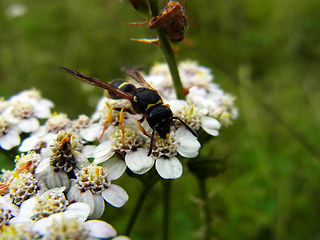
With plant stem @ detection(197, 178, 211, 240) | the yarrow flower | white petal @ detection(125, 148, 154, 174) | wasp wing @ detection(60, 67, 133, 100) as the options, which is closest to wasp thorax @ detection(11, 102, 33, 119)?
wasp wing @ detection(60, 67, 133, 100)

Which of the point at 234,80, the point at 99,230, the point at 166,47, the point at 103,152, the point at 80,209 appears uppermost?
the point at 234,80

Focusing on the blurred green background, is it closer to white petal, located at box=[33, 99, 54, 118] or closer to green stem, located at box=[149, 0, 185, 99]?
white petal, located at box=[33, 99, 54, 118]

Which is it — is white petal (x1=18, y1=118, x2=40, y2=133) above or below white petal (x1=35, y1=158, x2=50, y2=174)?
above

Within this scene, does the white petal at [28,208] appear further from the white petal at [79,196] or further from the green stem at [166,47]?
the green stem at [166,47]

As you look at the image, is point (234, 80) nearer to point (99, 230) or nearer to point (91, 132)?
point (91, 132)

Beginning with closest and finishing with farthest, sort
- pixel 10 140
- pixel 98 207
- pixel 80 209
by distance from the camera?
pixel 80 209, pixel 98 207, pixel 10 140

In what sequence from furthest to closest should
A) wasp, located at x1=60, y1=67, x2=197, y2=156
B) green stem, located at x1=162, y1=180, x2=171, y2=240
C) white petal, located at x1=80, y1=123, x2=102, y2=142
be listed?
green stem, located at x1=162, y1=180, x2=171, y2=240 → white petal, located at x1=80, y1=123, x2=102, y2=142 → wasp, located at x1=60, y1=67, x2=197, y2=156

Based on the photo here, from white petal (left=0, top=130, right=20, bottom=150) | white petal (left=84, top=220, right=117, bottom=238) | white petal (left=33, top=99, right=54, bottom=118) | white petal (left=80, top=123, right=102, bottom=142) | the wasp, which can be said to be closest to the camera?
white petal (left=84, top=220, right=117, bottom=238)

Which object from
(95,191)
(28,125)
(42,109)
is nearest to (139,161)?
(95,191)
